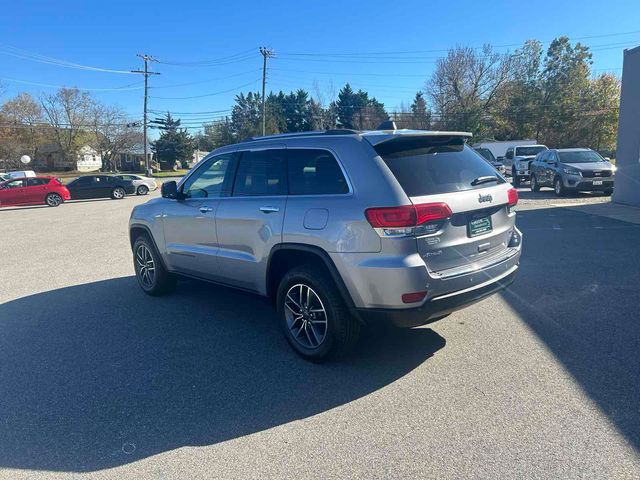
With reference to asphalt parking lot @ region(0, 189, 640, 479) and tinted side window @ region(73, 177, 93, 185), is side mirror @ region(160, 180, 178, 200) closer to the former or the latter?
asphalt parking lot @ region(0, 189, 640, 479)

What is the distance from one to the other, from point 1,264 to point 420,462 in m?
8.82

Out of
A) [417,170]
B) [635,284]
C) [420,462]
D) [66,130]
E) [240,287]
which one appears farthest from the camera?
[66,130]

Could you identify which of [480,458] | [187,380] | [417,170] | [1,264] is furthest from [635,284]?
[1,264]

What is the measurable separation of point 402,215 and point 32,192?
25.3 m

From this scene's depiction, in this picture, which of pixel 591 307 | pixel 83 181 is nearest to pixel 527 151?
pixel 591 307

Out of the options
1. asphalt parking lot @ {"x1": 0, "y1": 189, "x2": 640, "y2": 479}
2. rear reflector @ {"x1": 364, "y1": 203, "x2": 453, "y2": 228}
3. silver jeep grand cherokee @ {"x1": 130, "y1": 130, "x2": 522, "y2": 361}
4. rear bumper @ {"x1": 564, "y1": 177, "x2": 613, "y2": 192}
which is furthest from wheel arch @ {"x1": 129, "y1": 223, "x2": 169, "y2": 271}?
rear bumper @ {"x1": 564, "y1": 177, "x2": 613, "y2": 192}

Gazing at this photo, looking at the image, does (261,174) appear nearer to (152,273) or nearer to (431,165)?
(431,165)

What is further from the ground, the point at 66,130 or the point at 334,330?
the point at 66,130

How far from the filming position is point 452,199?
11.5 ft

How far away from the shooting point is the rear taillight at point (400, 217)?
3.27m

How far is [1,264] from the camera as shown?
28.1 feet

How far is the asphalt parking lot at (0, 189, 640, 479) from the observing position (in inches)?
107

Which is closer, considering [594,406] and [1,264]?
[594,406]

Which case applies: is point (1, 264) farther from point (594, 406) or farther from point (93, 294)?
point (594, 406)
